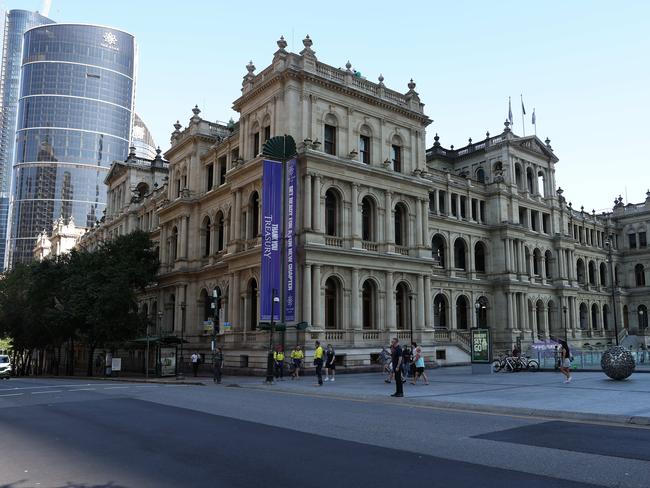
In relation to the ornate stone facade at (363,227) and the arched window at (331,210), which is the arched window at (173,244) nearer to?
the ornate stone facade at (363,227)

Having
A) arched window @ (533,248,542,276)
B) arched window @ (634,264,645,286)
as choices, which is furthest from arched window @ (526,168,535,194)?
arched window @ (634,264,645,286)

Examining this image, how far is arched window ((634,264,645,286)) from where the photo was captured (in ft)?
245

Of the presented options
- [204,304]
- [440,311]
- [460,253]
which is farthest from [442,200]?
[204,304]

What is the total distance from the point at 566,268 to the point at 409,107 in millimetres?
31171

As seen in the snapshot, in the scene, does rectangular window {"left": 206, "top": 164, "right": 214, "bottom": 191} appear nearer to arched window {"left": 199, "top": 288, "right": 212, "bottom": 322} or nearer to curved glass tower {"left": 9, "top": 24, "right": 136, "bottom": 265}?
arched window {"left": 199, "top": 288, "right": 212, "bottom": 322}

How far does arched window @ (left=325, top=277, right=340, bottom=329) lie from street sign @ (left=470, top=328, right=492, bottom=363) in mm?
8578

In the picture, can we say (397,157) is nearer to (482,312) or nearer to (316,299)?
(316,299)

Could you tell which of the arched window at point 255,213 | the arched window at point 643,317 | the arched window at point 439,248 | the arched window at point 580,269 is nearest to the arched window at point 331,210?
the arched window at point 255,213

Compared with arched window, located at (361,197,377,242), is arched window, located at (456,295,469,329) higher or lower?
lower

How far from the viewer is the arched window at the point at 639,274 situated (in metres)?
74.6

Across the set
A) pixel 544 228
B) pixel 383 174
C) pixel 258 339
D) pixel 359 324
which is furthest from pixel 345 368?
pixel 544 228

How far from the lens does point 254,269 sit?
37.1 metres

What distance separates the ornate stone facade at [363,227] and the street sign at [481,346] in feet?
23.1

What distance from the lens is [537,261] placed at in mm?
60375
